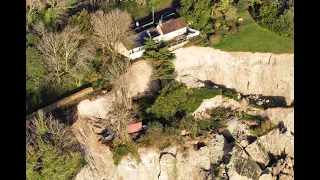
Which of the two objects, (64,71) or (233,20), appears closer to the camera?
(64,71)

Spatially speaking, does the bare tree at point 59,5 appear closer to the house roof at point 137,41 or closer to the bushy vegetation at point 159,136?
the house roof at point 137,41

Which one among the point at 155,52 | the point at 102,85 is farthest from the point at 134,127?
the point at 155,52

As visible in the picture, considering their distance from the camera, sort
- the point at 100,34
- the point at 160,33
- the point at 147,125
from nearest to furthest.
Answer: the point at 147,125
the point at 100,34
the point at 160,33

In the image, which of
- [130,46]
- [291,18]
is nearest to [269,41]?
[291,18]

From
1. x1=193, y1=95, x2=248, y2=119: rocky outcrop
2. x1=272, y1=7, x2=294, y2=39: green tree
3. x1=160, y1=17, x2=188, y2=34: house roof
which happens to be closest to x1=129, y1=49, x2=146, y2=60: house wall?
x1=160, y1=17, x2=188, y2=34: house roof

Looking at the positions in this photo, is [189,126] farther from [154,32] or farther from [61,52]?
[61,52]

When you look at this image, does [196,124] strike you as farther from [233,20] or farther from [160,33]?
[233,20]
